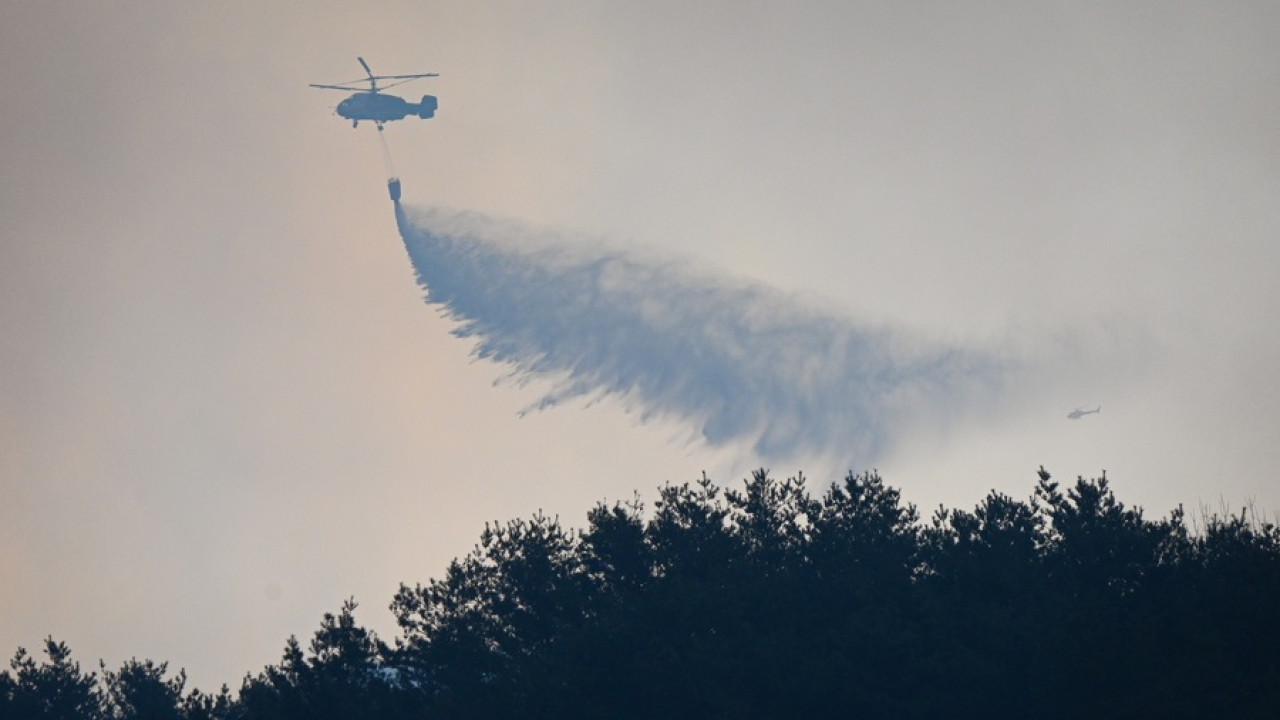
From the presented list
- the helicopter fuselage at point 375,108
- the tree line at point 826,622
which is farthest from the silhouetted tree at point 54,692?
the helicopter fuselage at point 375,108

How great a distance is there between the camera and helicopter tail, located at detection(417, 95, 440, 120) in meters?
120

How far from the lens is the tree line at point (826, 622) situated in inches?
1774

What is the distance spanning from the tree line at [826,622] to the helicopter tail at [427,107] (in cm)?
6383

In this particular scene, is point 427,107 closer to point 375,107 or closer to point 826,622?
point 375,107

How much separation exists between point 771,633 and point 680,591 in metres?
3.97

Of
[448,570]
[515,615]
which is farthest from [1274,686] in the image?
[448,570]

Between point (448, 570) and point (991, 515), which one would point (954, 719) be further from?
point (448, 570)

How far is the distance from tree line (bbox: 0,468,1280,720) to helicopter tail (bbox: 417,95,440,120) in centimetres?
6383

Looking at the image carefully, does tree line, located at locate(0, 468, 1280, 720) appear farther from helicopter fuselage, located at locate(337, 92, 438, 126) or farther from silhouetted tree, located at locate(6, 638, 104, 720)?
helicopter fuselage, located at locate(337, 92, 438, 126)

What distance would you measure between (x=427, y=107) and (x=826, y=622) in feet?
261

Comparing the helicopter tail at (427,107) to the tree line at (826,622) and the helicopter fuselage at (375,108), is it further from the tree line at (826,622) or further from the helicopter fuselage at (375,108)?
the tree line at (826,622)

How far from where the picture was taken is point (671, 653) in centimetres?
4812

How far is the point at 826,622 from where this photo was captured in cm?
5269

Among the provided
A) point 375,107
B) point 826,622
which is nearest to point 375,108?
point 375,107
